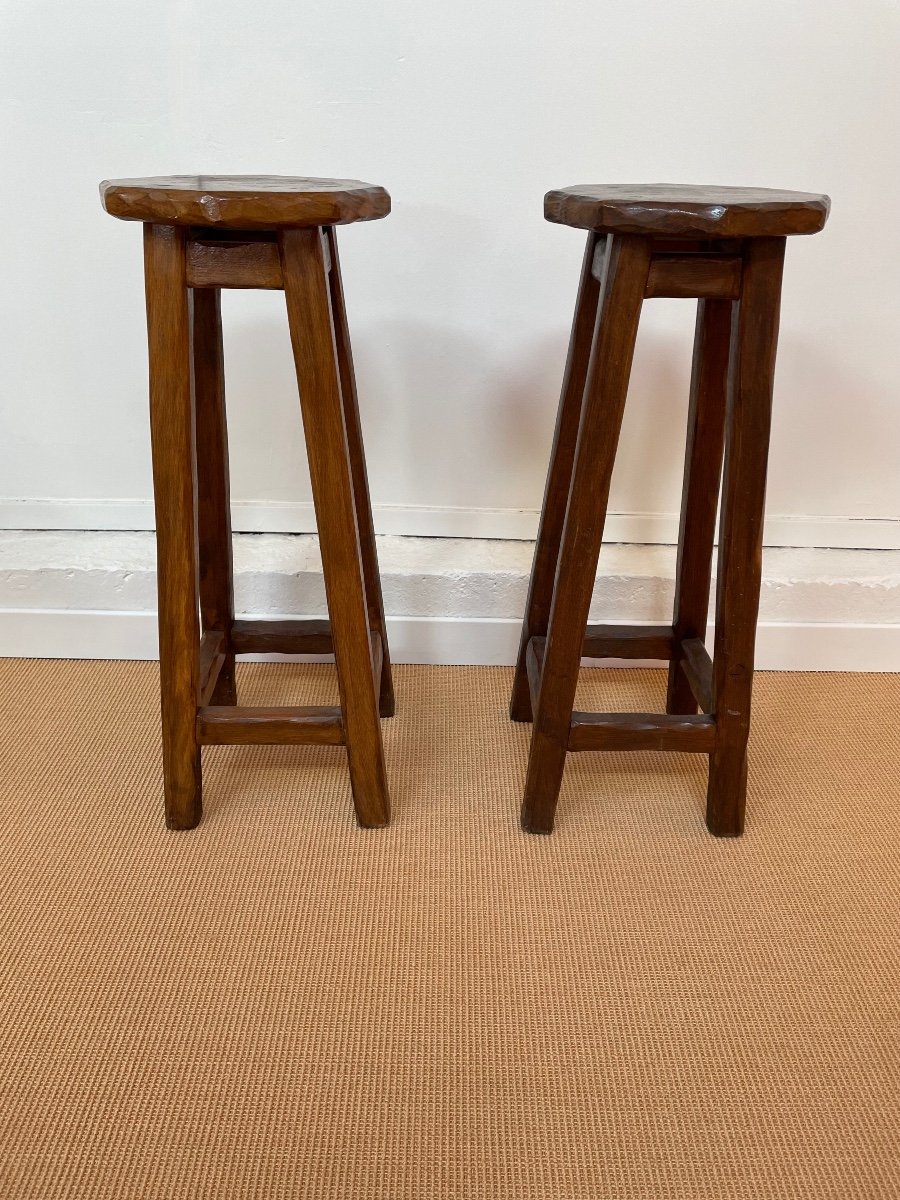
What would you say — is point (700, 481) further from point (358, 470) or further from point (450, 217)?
point (450, 217)

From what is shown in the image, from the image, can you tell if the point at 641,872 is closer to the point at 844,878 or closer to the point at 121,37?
the point at 844,878

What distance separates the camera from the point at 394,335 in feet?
6.61

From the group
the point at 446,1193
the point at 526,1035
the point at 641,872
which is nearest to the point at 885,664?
the point at 641,872

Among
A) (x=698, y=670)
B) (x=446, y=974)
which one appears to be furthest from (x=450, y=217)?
(x=446, y=974)

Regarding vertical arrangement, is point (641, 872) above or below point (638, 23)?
below

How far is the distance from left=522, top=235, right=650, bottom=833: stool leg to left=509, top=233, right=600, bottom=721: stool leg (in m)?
0.21

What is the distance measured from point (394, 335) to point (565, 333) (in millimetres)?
330

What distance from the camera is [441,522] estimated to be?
2154 millimetres

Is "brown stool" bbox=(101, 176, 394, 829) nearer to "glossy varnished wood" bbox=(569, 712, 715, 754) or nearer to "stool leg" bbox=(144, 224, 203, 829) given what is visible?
"stool leg" bbox=(144, 224, 203, 829)

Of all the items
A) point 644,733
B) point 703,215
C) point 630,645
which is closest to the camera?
point 703,215

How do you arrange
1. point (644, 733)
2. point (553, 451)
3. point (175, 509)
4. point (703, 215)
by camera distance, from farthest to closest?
point (553, 451)
point (644, 733)
point (175, 509)
point (703, 215)

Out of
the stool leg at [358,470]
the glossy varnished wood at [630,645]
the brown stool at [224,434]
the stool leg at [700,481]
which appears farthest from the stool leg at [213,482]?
the stool leg at [700,481]

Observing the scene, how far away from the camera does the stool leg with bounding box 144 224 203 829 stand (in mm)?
1344

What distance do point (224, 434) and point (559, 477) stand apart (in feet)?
1.82
